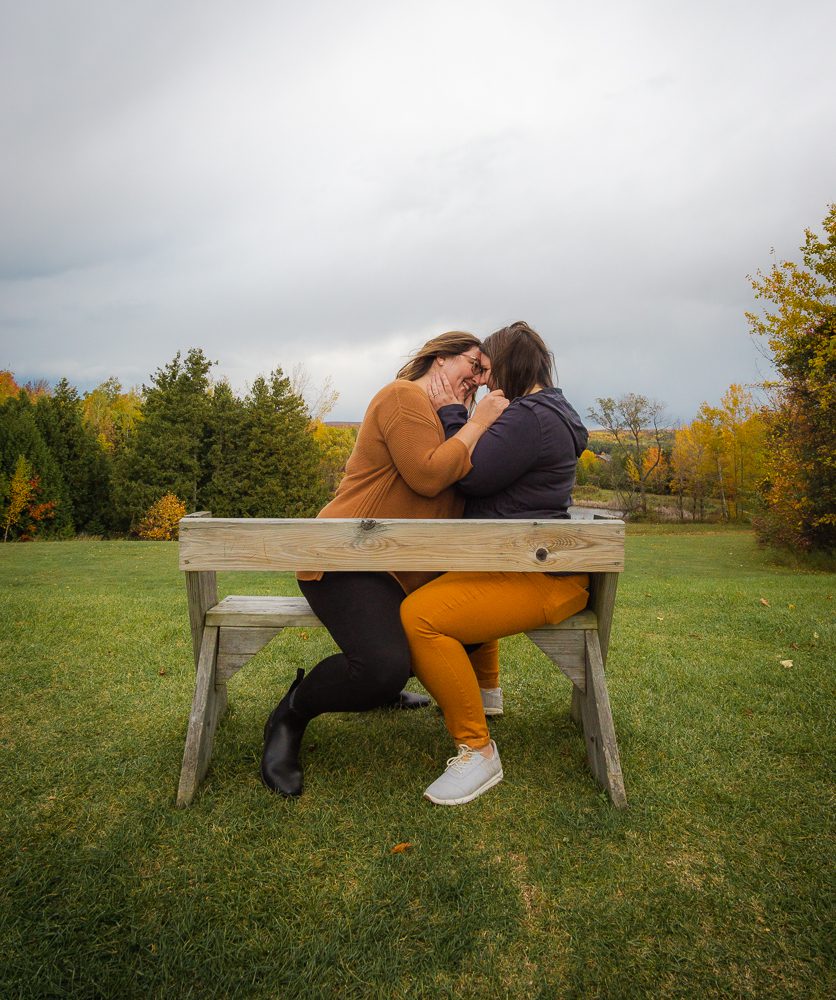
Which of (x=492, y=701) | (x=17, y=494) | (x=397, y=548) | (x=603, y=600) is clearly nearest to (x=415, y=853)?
(x=397, y=548)

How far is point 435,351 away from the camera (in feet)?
10.2

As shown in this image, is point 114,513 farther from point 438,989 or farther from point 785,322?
point 438,989

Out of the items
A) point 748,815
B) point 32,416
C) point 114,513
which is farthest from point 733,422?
point 748,815

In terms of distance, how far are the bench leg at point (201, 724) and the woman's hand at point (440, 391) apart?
1.35m

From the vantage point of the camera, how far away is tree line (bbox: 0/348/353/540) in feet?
106

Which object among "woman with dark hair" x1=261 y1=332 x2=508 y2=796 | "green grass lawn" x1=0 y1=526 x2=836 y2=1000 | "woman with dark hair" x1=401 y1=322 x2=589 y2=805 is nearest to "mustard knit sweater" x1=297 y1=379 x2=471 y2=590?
"woman with dark hair" x1=261 y1=332 x2=508 y2=796

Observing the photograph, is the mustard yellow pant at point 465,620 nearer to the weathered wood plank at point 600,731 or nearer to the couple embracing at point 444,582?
the couple embracing at point 444,582

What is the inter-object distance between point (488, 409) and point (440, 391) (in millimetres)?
324

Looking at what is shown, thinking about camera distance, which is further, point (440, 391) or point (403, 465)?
point (440, 391)

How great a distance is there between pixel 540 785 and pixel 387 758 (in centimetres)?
69

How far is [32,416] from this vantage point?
3303 centimetres

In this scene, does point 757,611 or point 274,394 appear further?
point 274,394

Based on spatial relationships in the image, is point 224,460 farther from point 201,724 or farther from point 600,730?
point 600,730

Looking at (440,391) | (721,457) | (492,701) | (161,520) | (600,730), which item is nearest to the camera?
(600,730)
